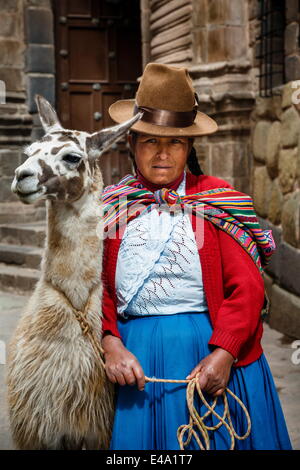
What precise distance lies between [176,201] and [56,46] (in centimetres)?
614

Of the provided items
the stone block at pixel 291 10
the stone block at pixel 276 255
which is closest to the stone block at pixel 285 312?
the stone block at pixel 276 255

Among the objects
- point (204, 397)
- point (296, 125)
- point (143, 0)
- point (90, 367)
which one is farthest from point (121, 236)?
point (143, 0)

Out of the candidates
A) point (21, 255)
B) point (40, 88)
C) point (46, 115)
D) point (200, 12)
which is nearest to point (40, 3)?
point (40, 88)

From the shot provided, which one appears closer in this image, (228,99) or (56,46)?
(228,99)

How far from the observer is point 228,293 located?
202 centimetres

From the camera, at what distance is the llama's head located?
6.01ft

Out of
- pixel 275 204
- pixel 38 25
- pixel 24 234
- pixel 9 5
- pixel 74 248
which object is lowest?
pixel 24 234

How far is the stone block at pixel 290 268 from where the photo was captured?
4.32 metres

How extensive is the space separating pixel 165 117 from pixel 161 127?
4cm

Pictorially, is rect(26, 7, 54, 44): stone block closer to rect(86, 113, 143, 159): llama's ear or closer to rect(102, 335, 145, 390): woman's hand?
rect(86, 113, 143, 159): llama's ear

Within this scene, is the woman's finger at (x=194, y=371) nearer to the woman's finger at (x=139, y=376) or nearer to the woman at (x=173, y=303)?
the woman at (x=173, y=303)

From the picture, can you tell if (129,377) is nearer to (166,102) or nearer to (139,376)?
(139,376)

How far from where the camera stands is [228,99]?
5.31m
